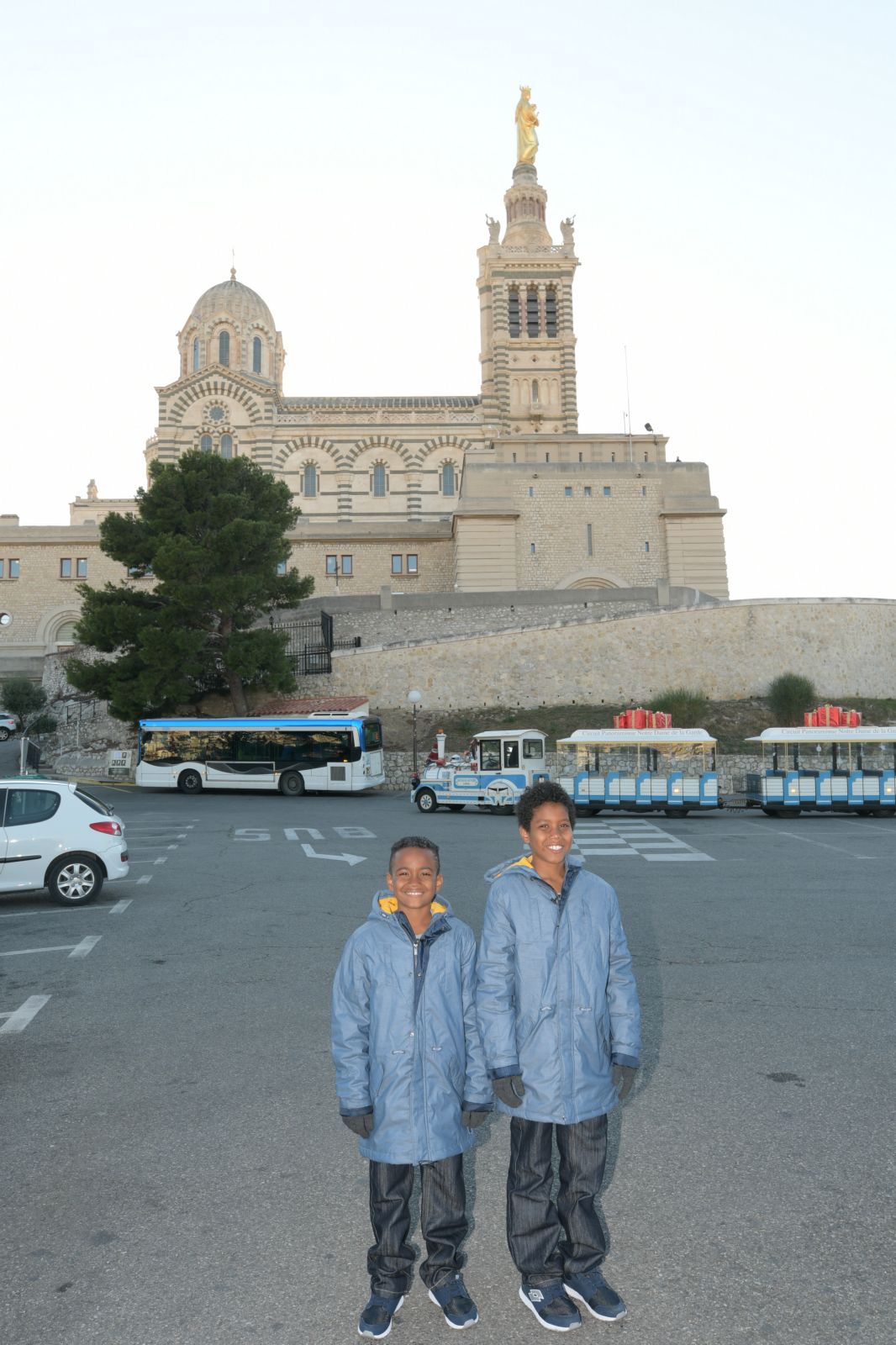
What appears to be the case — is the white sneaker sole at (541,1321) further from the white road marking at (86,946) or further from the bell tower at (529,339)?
the bell tower at (529,339)

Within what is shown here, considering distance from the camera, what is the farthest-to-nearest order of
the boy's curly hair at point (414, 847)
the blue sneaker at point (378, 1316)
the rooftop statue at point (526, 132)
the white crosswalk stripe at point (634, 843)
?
the rooftop statue at point (526, 132) < the white crosswalk stripe at point (634, 843) < the boy's curly hair at point (414, 847) < the blue sneaker at point (378, 1316)

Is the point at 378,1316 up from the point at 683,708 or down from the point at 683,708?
down

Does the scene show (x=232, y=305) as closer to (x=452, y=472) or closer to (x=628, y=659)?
(x=452, y=472)

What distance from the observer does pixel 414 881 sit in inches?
141

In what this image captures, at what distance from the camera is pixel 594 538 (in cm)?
4969

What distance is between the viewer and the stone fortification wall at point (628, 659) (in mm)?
39094

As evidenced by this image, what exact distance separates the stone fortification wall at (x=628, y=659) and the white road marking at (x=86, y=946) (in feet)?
96.3

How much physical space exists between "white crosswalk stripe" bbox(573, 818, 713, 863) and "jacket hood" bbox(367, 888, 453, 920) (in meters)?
10.2

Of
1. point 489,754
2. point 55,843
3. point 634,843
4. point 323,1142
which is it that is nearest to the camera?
point 323,1142

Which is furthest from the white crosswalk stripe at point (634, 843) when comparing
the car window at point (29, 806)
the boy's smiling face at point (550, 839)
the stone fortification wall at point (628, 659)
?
the stone fortification wall at point (628, 659)

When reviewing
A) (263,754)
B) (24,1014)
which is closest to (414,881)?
(24,1014)

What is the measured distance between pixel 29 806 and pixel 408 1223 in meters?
9.25

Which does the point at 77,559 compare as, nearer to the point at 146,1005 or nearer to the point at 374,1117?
the point at 146,1005

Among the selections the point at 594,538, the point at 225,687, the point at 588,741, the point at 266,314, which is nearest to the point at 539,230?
the point at 266,314
